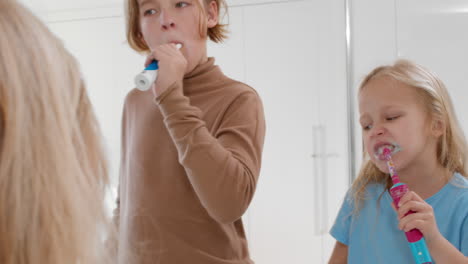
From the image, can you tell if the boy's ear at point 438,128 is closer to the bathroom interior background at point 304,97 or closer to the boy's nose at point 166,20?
the boy's nose at point 166,20

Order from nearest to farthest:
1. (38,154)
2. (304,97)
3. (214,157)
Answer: (38,154) < (214,157) < (304,97)

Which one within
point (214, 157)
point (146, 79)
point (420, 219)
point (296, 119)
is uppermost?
point (146, 79)

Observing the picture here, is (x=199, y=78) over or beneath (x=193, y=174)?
over

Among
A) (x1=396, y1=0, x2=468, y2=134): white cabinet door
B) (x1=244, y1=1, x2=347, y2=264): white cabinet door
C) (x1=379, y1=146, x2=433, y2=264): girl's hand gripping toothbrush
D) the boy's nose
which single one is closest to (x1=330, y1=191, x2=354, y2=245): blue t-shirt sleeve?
(x1=379, y1=146, x2=433, y2=264): girl's hand gripping toothbrush

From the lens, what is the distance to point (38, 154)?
31cm

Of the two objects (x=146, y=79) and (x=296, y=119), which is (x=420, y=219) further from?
(x=296, y=119)

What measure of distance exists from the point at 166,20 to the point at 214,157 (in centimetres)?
24

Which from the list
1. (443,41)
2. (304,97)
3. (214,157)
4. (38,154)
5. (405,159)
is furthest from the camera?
(304,97)

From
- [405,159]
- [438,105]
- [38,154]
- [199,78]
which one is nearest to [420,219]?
[405,159]

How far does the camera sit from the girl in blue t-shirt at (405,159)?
0.75 m

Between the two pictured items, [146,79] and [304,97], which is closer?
[146,79]

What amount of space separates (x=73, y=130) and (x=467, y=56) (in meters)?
1.75

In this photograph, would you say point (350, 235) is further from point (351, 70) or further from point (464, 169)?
point (351, 70)

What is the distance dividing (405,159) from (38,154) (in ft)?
1.96
